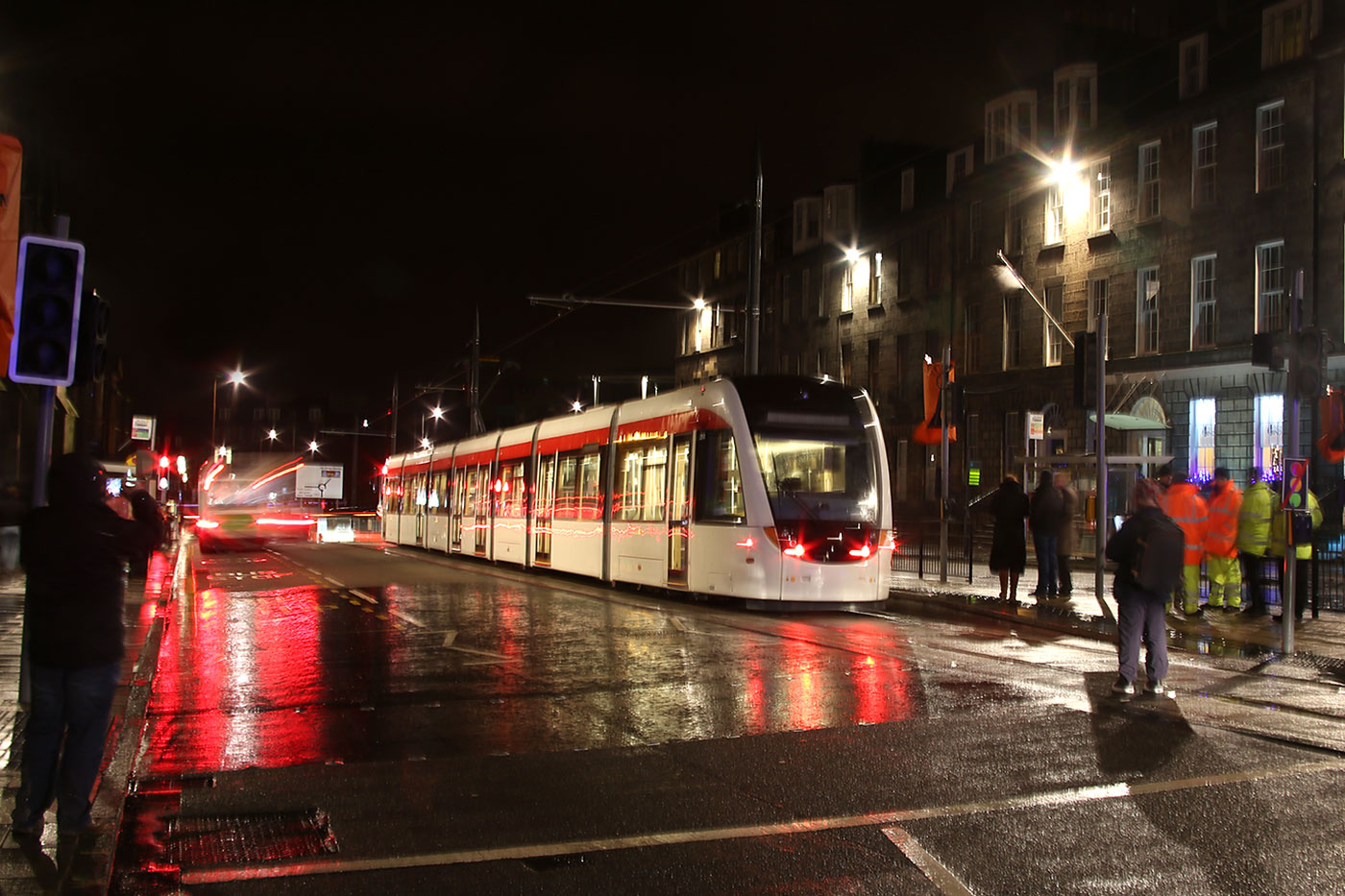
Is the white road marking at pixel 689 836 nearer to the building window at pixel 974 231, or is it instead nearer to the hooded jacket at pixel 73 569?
the hooded jacket at pixel 73 569

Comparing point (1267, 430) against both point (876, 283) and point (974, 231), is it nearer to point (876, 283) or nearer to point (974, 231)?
point (974, 231)

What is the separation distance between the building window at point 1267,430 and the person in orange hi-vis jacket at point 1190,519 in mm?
14608

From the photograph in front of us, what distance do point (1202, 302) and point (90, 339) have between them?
94.5ft

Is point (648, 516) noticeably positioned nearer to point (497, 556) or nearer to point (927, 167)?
point (497, 556)

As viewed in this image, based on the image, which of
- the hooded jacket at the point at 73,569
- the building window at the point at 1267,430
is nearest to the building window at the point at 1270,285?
the building window at the point at 1267,430

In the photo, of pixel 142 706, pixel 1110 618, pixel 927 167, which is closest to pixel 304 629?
pixel 142 706

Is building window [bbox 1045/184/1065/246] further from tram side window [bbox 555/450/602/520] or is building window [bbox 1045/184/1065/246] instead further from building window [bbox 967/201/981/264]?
tram side window [bbox 555/450/602/520]

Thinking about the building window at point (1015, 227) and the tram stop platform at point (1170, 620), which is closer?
the tram stop platform at point (1170, 620)

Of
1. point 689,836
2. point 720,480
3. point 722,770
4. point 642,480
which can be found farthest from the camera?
point 642,480

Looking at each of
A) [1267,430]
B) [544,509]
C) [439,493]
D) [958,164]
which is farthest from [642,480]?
[958,164]

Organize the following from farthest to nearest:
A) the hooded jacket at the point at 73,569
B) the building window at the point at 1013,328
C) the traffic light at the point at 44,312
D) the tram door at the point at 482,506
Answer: the building window at the point at 1013,328
the tram door at the point at 482,506
the traffic light at the point at 44,312
the hooded jacket at the point at 73,569

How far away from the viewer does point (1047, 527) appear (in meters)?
17.9

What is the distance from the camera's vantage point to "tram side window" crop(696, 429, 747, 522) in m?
15.8

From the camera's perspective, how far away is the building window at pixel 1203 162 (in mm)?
30516
